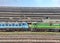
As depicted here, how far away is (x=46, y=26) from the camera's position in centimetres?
363

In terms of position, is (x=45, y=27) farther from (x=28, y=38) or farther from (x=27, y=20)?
(x=28, y=38)

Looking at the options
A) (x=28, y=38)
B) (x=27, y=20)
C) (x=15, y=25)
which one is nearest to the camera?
(x=28, y=38)

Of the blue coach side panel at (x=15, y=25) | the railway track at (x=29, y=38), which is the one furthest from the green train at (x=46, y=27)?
the railway track at (x=29, y=38)

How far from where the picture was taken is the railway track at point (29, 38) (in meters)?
2.89

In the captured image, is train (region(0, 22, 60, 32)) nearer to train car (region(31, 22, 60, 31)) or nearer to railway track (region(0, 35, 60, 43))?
train car (region(31, 22, 60, 31))

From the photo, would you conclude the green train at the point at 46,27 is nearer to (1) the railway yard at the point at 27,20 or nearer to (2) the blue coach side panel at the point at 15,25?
Answer: (1) the railway yard at the point at 27,20

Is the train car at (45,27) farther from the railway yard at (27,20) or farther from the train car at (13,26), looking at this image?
the train car at (13,26)

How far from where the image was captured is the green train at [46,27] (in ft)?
11.7

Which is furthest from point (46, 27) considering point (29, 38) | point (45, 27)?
point (29, 38)

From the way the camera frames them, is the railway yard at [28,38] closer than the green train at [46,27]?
Yes

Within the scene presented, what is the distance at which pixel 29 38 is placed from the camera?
9.86 ft

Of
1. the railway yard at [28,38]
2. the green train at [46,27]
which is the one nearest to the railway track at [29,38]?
the railway yard at [28,38]

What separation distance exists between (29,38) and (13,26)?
2.73 ft

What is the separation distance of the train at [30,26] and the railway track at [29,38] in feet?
1.54
